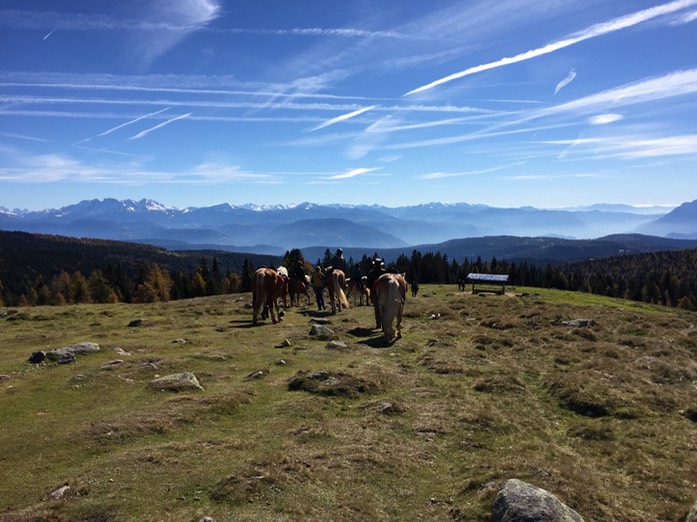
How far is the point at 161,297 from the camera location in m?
106

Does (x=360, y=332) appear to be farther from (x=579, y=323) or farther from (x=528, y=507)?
(x=528, y=507)

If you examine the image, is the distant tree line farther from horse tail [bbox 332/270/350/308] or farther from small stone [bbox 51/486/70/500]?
small stone [bbox 51/486/70/500]

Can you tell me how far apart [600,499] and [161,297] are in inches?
4396

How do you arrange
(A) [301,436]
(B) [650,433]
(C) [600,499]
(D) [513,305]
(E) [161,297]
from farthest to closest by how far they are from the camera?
(E) [161,297] < (D) [513,305] < (B) [650,433] < (A) [301,436] < (C) [600,499]

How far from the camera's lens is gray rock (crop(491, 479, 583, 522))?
6.02 meters

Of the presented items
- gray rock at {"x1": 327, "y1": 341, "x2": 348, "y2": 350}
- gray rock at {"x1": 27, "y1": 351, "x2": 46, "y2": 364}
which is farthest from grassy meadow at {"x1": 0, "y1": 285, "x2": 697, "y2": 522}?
gray rock at {"x1": 27, "y1": 351, "x2": 46, "y2": 364}

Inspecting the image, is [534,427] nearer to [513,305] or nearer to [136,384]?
[136,384]

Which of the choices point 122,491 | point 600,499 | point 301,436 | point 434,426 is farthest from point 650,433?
point 122,491

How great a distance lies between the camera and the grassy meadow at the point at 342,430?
23.9ft

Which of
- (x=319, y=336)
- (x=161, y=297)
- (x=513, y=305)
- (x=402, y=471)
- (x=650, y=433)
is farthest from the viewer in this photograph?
(x=161, y=297)

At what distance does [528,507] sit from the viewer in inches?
244

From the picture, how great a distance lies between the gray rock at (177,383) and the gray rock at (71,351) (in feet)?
16.9

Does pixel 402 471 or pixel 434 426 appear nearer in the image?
pixel 402 471

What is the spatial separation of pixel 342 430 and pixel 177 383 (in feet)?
19.9
